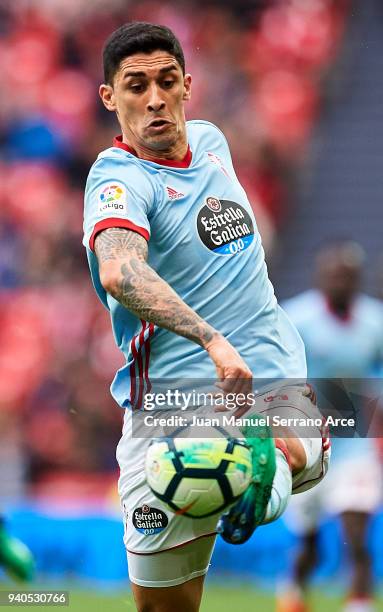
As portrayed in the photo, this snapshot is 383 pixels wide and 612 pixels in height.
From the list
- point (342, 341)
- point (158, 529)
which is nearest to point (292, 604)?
point (342, 341)

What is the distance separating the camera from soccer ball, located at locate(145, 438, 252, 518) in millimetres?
3975

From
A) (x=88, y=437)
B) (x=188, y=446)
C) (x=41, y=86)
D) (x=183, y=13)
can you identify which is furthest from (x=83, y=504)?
(x=188, y=446)

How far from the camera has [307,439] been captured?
4531 millimetres

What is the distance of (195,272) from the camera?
463 centimetres

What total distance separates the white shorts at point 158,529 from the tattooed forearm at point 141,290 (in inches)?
27.2

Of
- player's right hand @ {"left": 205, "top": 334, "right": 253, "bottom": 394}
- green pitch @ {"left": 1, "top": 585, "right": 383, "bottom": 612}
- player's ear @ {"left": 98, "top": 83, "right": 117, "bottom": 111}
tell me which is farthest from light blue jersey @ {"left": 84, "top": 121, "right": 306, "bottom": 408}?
green pitch @ {"left": 1, "top": 585, "right": 383, "bottom": 612}

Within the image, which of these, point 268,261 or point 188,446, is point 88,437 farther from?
point 188,446

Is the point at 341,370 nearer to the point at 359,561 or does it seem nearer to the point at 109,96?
the point at 359,561

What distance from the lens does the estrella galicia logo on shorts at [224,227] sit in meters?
4.63

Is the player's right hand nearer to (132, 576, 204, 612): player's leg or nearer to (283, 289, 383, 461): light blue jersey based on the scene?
(132, 576, 204, 612): player's leg

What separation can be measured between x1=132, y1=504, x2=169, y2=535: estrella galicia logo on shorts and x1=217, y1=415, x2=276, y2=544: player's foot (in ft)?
1.56

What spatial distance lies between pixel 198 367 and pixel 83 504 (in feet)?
17.6

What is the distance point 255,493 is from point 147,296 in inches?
28.3
